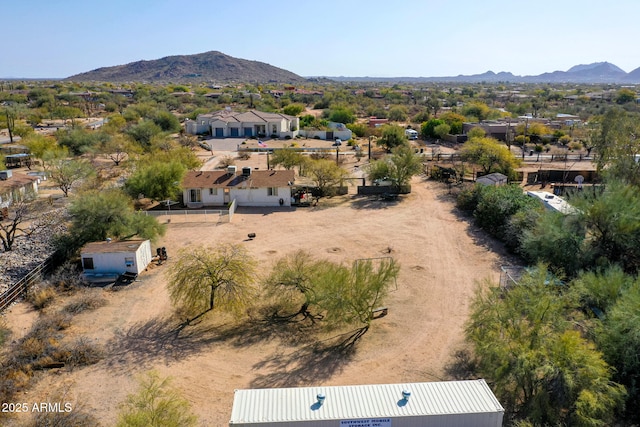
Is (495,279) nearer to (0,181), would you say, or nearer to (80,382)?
(80,382)

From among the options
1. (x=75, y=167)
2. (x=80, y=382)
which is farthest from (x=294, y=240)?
(x=75, y=167)

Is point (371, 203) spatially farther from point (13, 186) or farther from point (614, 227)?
point (13, 186)

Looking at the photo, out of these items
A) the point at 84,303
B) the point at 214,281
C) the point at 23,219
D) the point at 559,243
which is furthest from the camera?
the point at 23,219

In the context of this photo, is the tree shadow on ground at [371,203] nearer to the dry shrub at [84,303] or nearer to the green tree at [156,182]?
the green tree at [156,182]

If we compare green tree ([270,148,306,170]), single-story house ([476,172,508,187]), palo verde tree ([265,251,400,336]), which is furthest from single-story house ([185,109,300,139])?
palo verde tree ([265,251,400,336])

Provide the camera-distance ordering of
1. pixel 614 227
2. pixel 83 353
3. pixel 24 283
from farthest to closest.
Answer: pixel 24 283
pixel 614 227
pixel 83 353

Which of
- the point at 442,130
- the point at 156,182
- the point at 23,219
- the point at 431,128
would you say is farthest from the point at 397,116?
the point at 23,219

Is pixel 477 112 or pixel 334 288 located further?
pixel 477 112
